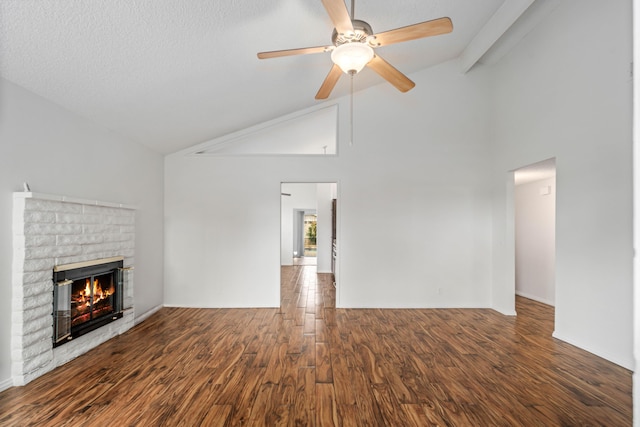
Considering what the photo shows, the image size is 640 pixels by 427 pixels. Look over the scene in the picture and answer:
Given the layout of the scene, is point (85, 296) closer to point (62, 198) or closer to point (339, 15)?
point (62, 198)

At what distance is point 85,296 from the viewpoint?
3.25 m

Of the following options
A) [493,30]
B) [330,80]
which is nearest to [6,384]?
[330,80]

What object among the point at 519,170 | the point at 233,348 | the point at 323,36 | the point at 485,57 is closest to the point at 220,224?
the point at 233,348

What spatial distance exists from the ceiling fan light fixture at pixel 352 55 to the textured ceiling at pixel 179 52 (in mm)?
841

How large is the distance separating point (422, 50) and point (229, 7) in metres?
2.86

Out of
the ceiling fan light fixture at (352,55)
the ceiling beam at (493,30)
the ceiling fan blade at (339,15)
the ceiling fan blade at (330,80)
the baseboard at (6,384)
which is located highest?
the ceiling beam at (493,30)

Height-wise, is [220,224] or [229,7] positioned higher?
[229,7]

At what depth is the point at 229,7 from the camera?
2.45 m

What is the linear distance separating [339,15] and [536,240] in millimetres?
5433

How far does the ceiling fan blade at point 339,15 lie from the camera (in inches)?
71.4

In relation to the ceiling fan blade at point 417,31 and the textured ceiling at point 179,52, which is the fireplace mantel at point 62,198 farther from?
the ceiling fan blade at point 417,31

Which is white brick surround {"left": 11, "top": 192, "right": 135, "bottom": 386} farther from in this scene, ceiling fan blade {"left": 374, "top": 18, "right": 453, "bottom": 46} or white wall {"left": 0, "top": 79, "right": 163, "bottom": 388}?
ceiling fan blade {"left": 374, "top": 18, "right": 453, "bottom": 46}

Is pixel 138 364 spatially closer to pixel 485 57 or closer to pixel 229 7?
pixel 229 7

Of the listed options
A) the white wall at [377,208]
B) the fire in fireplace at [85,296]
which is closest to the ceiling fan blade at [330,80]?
the white wall at [377,208]
